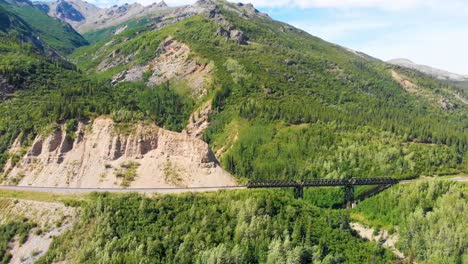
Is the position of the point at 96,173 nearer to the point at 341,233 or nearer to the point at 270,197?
the point at 270,197

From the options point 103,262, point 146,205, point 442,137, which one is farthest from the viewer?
point 442,137

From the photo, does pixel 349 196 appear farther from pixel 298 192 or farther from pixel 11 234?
pixel 11 234

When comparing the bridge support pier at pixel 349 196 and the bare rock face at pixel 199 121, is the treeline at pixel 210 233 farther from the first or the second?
the bare rock face at pixel 199 121

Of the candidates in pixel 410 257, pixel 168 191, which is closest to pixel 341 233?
pixel 410 257

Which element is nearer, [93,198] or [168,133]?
[93,198]

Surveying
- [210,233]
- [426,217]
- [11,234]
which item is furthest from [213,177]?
[426,217]

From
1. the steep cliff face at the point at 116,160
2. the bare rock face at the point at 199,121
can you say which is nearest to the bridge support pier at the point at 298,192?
the steep cliff face at the point at 116,160
